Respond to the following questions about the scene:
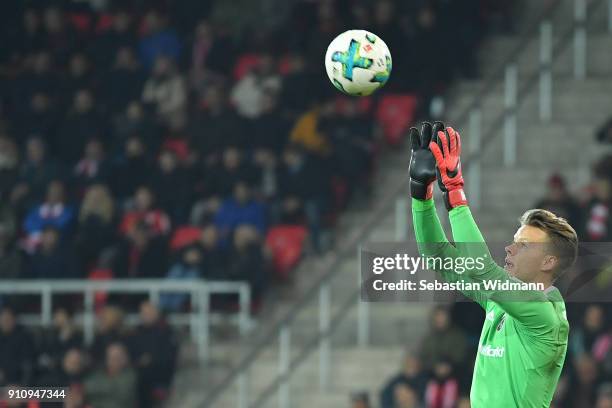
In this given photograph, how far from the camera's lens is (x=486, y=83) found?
1445 cm

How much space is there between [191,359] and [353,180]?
96.8 inches

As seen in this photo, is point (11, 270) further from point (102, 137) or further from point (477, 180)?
point (477, 180)

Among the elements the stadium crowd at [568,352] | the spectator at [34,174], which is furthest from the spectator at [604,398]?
the spectator at [34,174]

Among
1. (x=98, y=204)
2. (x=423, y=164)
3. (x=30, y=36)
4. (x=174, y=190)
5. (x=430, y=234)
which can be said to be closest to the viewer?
(x=423, y=164)

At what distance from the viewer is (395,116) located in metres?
15.3

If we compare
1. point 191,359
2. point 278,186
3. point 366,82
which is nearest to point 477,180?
point 278,186

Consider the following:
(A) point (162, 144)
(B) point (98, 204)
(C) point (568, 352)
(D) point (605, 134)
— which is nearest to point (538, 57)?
(D) point (605, 134)

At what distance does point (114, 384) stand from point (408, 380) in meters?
2.67

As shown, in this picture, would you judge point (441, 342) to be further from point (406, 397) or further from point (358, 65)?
point (358, 65)

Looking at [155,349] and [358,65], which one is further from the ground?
[358,65]

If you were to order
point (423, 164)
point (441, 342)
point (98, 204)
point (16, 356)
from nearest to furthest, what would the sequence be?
point (423, 164)
point (441, 342)
point (16, 356)
point (98, 204)

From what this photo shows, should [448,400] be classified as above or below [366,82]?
below

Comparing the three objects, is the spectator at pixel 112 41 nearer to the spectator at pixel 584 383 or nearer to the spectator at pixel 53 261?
the spectator at pixel 53 261

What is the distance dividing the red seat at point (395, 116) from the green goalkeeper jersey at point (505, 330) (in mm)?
9418
